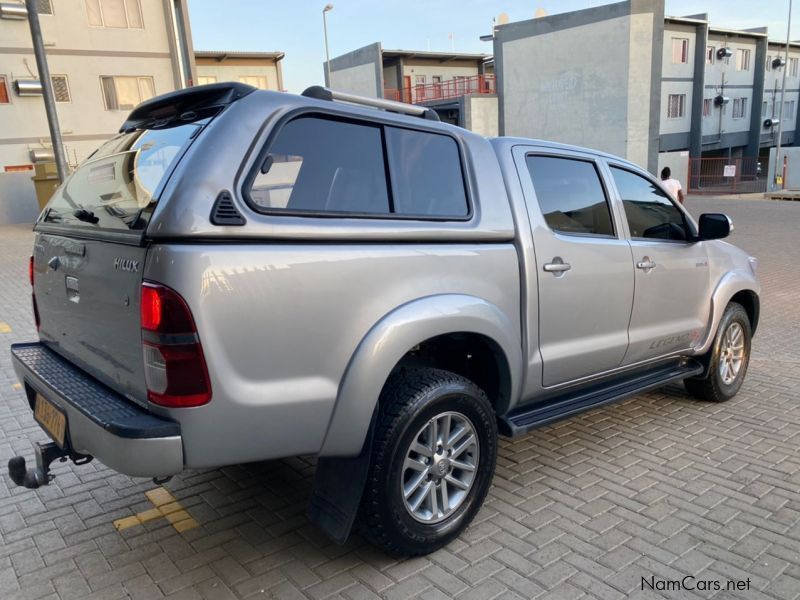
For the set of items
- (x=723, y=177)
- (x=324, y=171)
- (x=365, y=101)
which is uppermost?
(x=365, y=101)

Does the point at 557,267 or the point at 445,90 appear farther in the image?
the point at 445,90

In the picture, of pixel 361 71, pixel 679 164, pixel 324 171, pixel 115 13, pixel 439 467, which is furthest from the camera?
pixel 361 71

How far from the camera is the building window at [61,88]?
2422 centimetres

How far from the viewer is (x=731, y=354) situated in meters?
4.86

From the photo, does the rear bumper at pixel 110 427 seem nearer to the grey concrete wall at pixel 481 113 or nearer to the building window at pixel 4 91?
the building window at pixel 4 91

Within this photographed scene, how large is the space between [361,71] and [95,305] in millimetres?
41694

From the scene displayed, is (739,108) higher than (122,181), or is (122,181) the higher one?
(739,108)

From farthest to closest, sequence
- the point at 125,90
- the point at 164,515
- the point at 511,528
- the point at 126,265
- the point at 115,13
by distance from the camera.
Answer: the point at 125,90 < the point at 115,13 < the point at 164,515 < the point at 511,528 < the point at 126,265

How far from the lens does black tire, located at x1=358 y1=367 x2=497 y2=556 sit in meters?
2.65

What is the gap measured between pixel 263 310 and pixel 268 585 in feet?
4.11

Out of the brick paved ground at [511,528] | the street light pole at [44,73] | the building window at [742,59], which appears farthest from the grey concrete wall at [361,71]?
the brick paved ground at [511,528]

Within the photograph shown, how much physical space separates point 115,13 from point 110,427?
27.7 m

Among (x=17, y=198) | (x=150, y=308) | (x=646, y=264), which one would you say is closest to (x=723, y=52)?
(x=17, y=198)

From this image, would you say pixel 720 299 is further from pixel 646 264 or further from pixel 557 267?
pixel 557 267
